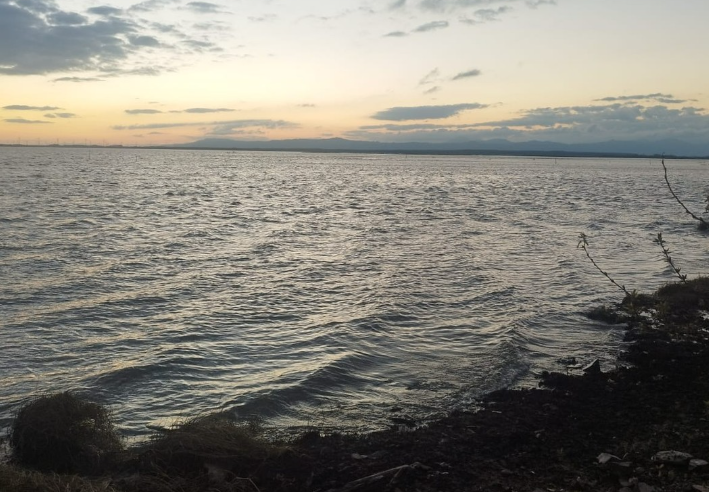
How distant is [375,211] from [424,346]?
39.9 meters

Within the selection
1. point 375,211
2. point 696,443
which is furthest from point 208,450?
point 375,211

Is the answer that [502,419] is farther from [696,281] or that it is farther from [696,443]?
[696,281]

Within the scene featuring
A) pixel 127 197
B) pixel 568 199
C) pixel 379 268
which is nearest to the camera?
pixel 379 268

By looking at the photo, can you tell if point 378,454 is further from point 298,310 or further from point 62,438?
point 298,310

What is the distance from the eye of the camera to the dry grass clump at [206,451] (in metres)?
8.51

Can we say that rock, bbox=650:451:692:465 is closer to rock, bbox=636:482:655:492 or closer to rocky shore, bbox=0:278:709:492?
rocky shore, bbox=0:278:709:492

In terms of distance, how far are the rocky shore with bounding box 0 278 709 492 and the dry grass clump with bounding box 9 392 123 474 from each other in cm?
9

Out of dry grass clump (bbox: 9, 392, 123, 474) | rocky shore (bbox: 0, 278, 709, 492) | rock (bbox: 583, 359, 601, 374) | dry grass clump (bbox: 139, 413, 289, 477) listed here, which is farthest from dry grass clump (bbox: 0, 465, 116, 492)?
rock (bbox: 583, 359, 601, 374)

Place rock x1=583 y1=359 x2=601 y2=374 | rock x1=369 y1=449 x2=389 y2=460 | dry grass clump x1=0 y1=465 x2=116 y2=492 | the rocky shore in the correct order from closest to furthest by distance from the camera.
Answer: dry grass clump x1=0 y1=465 x2=116 y2=492
the rocky shore
rock x1=369 y1=449 x2=389 y2=460
rock x1=583 y1=359 x2=601 y2=374

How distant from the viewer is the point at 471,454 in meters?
9.10

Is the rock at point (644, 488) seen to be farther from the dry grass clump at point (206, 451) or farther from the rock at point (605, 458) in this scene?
the dry grass clump at point (206, 451)

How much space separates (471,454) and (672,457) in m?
2.82

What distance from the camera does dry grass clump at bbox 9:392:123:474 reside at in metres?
9.09

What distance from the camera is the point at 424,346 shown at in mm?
15664
